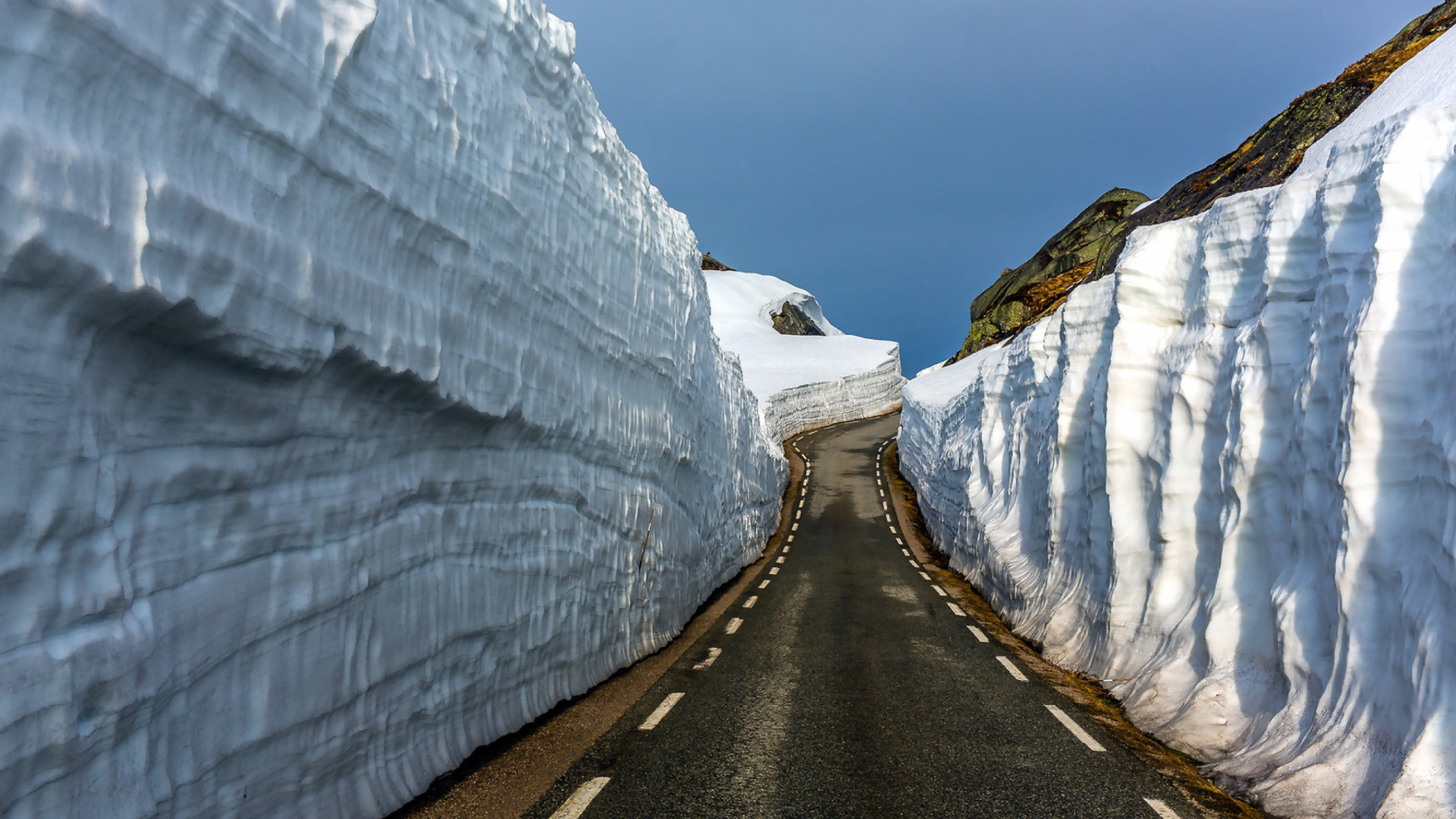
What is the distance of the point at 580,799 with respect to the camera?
4953mm

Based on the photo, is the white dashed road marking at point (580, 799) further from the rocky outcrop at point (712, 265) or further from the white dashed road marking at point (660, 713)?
the rocky outcrop at point (712, 265)

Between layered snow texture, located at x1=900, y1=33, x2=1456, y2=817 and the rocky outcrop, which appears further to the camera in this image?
the rocky outcrop

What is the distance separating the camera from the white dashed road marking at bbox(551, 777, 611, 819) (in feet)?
15.5

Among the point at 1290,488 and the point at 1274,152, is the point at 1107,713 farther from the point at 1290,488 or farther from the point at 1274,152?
the point at 1274,152

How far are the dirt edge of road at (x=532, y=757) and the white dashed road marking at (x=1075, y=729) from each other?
3.70m

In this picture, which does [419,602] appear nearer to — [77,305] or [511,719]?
[511,719]

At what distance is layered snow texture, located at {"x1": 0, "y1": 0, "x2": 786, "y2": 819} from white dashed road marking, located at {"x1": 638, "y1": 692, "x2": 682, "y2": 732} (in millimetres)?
862

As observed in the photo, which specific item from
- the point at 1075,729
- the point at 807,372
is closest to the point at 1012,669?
the point at 1075,729

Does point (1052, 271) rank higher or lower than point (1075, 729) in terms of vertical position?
higher

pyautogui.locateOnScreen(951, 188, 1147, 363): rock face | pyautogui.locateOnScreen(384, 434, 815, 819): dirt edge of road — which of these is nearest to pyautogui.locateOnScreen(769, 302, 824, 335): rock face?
pyautogui.locateOnScreen(951, 188, 1147, 363): rock face

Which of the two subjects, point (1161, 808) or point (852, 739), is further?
point (852, 739)

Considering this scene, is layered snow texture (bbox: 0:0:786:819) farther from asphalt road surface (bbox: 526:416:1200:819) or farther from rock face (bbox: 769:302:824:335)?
rock face (bbox: 769:302:824:335)

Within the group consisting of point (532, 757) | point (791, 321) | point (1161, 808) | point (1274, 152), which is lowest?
point (532, 757)

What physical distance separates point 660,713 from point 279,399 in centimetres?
436
